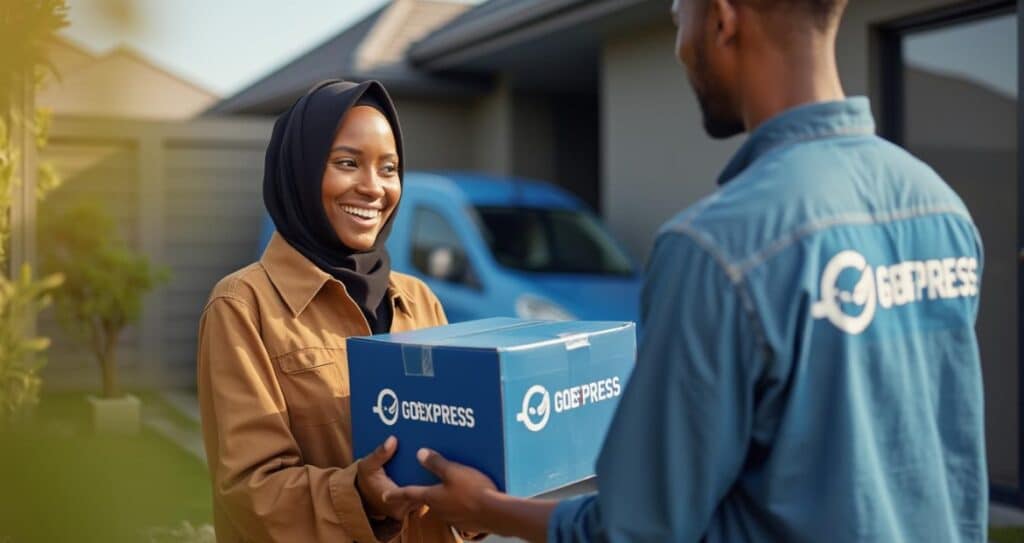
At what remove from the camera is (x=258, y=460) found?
6.25 ft

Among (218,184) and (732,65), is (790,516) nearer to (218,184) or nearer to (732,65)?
(732,65)

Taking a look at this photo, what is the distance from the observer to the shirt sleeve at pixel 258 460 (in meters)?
1.89

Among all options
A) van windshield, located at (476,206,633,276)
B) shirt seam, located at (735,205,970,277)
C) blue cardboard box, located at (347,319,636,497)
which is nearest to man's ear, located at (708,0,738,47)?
shirt seam, located at (735,205,970,277)

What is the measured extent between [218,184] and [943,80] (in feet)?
23.4

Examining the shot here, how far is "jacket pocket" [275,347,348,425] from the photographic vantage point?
2023 millimetres

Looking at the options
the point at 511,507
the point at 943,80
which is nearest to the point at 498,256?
the point at 943,80

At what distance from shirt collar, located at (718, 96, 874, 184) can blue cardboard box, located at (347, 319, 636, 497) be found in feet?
1.75

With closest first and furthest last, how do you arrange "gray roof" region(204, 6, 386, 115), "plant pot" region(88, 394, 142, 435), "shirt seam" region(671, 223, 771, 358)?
"plant pot" region(88, 394, 142, 435), "shirt seam" region(671, 223, 771, 358), "gray roof" region(204, 6, 386, 115)

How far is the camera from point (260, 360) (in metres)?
1.98

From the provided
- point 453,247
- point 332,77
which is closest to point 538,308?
point 453,247

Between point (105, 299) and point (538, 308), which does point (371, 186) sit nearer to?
point (538, 308)

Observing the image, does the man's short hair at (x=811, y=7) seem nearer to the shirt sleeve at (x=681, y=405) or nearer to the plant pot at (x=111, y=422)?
the shirt sleeve at (x=681, y=405)

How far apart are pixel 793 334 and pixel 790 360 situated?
3 centimetres

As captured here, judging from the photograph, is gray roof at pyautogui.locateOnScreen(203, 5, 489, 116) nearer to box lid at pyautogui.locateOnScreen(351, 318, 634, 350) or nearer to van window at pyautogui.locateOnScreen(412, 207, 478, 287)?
van window at pyautogui.locateOnScreen(412, 207, 478, 287)
